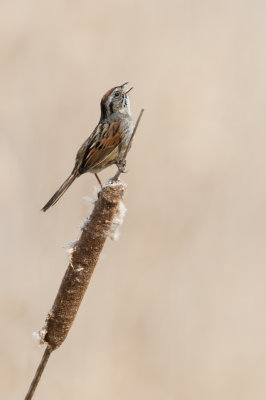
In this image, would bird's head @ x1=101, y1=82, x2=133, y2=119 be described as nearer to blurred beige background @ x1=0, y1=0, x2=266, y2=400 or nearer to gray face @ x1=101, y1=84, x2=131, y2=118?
gray face @ x1=101, y1=84, x2=131, y2=118

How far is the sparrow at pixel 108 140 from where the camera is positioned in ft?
7.90

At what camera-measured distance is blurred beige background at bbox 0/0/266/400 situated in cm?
A: 327

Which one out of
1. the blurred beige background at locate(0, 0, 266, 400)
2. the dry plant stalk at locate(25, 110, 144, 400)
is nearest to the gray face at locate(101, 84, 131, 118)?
the blurred beige background at locate(0, 0, 266, 400)

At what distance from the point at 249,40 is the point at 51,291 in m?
1.80

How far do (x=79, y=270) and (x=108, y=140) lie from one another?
4.11 feet

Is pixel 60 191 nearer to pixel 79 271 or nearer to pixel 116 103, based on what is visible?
pixel 116 103

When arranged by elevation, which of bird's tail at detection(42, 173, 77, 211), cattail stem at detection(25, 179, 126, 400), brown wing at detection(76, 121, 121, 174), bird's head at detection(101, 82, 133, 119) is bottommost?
cattail stem at detection(25, 179, 126, 400)

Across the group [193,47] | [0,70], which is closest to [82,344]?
[0,70]

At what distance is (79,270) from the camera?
1330 mm

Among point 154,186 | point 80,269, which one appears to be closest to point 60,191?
point 80,269

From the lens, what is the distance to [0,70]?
3410mm

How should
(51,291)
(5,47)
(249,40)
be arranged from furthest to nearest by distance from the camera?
1. (249,40)
2. (5,47)
3. (51,291)

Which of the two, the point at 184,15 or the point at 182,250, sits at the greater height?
the point at 184,15

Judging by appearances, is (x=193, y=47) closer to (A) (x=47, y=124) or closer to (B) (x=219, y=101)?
(B) (x=219, y=101)
